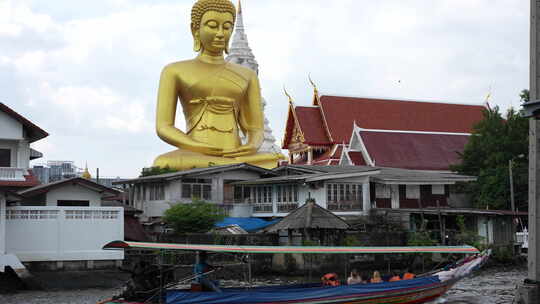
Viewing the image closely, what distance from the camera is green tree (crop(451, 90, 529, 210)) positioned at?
32.8 meters

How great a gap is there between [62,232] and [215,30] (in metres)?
16.1

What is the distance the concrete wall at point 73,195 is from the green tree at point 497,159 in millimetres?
17140

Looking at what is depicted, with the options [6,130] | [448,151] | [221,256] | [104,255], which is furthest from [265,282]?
[448,151]

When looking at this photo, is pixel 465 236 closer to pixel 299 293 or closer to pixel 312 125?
pixel 299 293

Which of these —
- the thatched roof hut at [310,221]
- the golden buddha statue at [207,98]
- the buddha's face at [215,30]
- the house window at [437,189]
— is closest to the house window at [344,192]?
the thatched roof hut at [310,221]

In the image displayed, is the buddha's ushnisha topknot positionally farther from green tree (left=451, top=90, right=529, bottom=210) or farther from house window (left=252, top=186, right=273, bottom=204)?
green tree (left=451, top=90, right=529, bottom=210)

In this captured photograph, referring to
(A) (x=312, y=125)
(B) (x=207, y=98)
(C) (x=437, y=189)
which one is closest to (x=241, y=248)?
(C) (x=437, y=189)

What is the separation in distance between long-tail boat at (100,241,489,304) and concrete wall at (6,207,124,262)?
325 inches

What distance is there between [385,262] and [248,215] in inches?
285

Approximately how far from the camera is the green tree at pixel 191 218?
2717 cm

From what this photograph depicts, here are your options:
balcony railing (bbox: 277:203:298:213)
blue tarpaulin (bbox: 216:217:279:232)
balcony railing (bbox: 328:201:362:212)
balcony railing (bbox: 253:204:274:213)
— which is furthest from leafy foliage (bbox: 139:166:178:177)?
balcony railing (bbox: 328:201:362:212)

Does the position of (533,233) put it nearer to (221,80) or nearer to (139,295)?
(139,295)

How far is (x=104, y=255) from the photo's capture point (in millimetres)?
23656

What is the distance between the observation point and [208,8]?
36.2m
